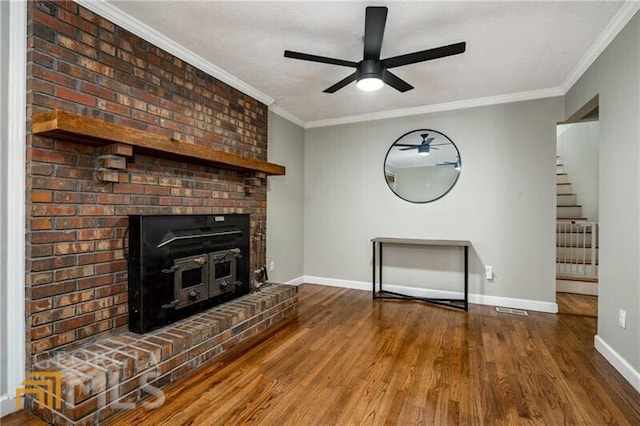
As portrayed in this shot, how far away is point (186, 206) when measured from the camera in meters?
2.78

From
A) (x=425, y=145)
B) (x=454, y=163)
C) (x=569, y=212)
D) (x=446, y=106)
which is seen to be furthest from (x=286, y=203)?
(x=569, y=212)

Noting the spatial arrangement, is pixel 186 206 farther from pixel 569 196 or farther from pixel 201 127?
pixel 569 196

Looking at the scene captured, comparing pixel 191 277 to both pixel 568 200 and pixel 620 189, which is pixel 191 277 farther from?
pixel 568 200

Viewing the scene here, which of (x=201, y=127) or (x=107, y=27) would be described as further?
(x=201, y=127)

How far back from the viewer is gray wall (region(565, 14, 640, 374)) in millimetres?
2045

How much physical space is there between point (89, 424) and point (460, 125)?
4288 mm

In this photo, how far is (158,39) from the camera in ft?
8.07

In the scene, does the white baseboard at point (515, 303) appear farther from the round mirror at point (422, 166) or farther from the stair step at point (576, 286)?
the round mirror at point (422, 166)

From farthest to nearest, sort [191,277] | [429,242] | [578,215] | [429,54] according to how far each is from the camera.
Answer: [578,215]
[429,242]
[191,277]
[429,54]

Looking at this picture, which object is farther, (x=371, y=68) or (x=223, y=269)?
(x=223, y=269)

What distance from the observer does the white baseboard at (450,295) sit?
11.6 ft

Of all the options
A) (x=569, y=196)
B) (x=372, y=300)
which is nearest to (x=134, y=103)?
(x=372, y=300)

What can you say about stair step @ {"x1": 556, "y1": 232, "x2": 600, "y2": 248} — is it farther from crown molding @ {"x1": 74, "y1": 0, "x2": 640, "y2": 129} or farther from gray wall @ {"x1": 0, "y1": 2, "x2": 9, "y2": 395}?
gray wall @ {"x1": 0, "y1": 2, "x2": 9, "y2": 395}

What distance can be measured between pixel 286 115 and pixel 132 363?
11.1 feet
